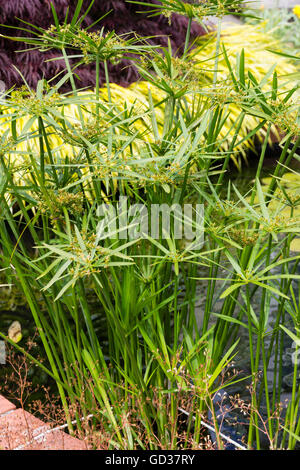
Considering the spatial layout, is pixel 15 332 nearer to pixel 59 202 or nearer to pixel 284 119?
pixel 59 202

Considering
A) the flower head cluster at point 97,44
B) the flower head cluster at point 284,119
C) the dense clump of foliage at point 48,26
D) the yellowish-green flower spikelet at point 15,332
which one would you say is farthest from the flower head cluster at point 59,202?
the dense clump of foliage at point 48,26

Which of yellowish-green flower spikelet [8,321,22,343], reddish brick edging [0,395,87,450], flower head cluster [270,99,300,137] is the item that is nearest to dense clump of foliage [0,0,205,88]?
yellowish-green flower spikelet [8,321,22,343]

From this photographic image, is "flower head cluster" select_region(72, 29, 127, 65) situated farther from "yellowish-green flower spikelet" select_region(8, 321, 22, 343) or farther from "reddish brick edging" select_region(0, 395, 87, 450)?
"yellowish-green flower spikelet" select_region(8, 321, 22, 343)

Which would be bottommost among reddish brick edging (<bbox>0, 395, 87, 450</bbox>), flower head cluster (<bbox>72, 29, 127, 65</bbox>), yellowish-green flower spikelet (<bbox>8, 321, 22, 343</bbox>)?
yellowish-green flower spikelet (<bbox>8, 321, 22, 343</bbox>)

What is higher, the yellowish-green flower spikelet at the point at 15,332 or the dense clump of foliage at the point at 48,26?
the dense clump of foliage at the point at 48,26

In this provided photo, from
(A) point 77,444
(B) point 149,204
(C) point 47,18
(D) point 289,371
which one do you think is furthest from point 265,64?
(A) point 77,444

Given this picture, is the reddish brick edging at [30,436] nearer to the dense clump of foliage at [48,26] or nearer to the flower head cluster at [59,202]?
the flower head cluster at [59,202]

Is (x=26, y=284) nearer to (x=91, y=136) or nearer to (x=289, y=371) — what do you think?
(x=91, y=136)

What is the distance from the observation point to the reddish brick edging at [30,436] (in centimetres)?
116

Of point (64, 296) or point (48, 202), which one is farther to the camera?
point (64, 296)

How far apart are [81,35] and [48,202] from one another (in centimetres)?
37

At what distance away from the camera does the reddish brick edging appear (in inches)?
45.8

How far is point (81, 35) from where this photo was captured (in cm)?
114

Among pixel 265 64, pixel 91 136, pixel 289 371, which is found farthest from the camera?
pixel 265 64
